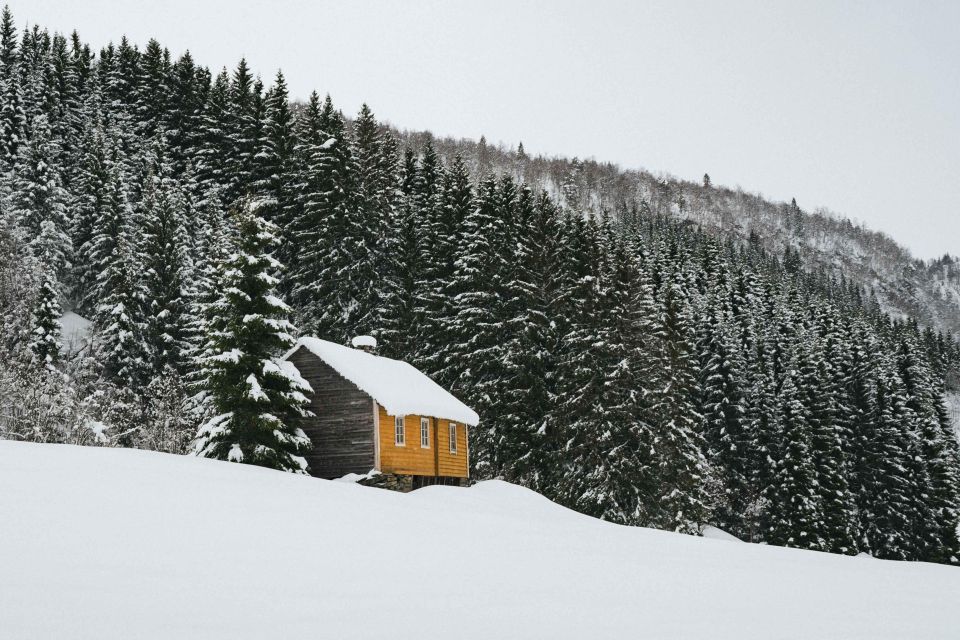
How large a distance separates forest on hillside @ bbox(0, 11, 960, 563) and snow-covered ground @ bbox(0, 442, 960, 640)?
31.5ft

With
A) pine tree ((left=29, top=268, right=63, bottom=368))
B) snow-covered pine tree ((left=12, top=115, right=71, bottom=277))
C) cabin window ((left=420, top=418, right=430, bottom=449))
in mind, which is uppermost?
snow-covered pine tree ((left=12, top=115, right=71, bottom=277))

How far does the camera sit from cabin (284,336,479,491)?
32.4 meters

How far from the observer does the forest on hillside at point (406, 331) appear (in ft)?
112

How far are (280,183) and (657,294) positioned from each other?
1214 inches

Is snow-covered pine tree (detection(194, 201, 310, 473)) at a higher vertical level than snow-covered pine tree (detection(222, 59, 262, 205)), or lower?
lower

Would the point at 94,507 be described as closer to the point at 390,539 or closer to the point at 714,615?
the point at 390,539

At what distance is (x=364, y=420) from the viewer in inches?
1282

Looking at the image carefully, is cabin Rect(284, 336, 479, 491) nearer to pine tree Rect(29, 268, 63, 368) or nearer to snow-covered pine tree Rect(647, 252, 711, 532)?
snow-covered pine tree Rect(647, 252, 711, 532)

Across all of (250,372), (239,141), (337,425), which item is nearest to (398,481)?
(337,425)

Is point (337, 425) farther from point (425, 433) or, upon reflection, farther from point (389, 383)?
point (425, 433)

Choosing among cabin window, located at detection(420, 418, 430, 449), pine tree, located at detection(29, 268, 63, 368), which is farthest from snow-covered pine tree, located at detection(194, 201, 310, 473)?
→ pine tree, located at detection(29, 268, 63, 368)

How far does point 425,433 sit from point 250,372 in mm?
10006

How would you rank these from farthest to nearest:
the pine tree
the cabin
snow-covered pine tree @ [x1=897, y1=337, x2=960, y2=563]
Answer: snow-covered pine tree @ [x1=897, y1=337, x2=960, y2=563]
the pine tree
the cabin

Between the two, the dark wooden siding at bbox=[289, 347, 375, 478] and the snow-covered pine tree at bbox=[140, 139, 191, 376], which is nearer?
the dark wooden siding at bbox=[289, 347, 375, 478]
